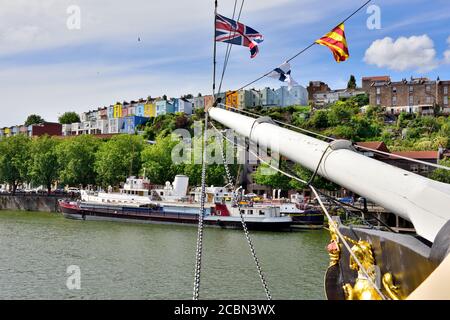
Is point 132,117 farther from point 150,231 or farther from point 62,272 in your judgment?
point 62,272

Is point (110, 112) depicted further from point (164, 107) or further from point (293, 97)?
point (293, 97)

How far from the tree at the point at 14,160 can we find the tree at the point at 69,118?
51.4 m

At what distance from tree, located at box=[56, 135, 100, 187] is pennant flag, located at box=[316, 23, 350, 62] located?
51.6 m

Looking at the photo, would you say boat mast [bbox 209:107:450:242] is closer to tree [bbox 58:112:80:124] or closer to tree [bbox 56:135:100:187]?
tree [bbox 56:135:100:187]

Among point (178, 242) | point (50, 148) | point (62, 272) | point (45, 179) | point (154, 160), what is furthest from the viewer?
point (50, 148)

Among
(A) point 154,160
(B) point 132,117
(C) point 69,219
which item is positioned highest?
(B) point 132,117

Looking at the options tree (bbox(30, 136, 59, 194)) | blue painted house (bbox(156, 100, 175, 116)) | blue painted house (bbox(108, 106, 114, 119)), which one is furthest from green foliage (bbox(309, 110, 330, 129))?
blue painted house (bbox(108, 106, 114, 119))

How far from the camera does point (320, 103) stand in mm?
96938

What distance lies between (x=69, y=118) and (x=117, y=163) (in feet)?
220

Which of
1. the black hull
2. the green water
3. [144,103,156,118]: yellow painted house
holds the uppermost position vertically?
[144,103,156,118]: yellow painted house

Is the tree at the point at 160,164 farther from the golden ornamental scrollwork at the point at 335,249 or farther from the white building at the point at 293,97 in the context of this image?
the white building at the point at 293,97

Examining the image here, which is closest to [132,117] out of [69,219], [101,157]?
[101,157]

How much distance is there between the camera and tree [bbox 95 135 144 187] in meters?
53.5

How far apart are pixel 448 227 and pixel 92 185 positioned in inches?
2308
